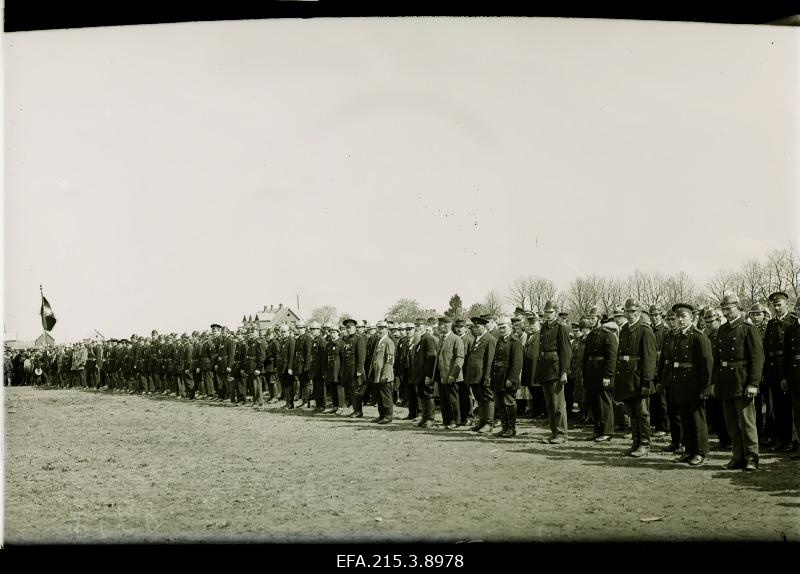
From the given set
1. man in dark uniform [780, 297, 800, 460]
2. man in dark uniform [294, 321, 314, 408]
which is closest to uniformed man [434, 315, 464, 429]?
man in dark uniform [294, 321, 314, 408]

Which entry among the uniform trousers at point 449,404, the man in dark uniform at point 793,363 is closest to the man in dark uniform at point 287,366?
the uniform trousers at point 449,404

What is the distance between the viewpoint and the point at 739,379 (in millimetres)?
8672

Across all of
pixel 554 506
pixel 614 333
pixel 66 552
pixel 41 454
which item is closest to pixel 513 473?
pixel 554 506

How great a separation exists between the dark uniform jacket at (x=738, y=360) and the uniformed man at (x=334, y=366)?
9.27 meters

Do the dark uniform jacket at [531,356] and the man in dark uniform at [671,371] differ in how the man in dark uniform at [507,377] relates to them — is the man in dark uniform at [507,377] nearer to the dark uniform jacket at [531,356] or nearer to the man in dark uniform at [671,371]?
the dark uniform jacket at [531,356]

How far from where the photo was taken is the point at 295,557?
17.9ft

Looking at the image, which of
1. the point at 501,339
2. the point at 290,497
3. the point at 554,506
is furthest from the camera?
the point at 501,339

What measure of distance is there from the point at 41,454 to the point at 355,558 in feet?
24.8

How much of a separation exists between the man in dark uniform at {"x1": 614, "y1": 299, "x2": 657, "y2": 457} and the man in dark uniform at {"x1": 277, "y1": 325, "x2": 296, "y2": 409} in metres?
9.43

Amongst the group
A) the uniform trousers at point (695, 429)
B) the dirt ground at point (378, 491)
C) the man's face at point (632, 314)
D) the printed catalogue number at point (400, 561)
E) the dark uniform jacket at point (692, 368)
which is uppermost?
the man's face at point (632, 314)

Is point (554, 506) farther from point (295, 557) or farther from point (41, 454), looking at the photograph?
point (41, 454)

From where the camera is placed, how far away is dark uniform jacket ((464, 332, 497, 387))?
42.0ft

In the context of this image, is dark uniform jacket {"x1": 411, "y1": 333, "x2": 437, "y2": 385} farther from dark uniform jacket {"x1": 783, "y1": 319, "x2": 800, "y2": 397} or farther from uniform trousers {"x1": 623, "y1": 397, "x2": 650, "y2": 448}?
dark uniform jacket {"x1": 783, "y1": 319, "x2": 800, "y2": 397}

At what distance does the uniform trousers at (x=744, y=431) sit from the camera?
27.9 ft
